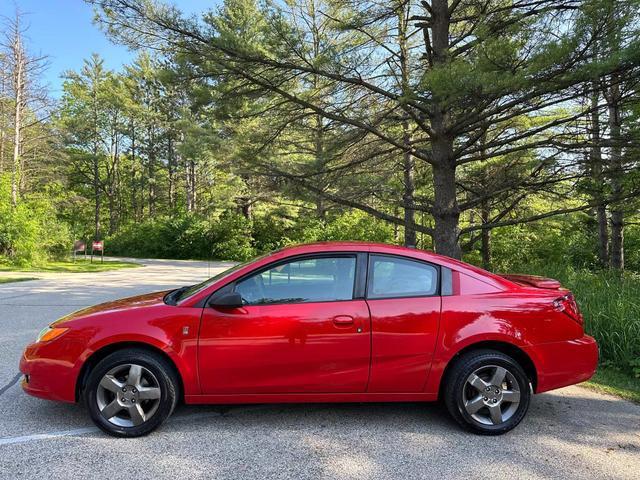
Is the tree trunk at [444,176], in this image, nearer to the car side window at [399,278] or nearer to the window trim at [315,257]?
the car side window at [399,278]

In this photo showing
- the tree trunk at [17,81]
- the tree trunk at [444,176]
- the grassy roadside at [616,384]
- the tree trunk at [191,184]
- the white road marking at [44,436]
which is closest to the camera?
the white road marking at [44,436]

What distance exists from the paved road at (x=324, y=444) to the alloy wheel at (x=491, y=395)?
0.16 m

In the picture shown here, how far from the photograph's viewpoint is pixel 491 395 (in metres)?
3.33

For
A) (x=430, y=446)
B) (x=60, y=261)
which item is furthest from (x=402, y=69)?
(x=60, y=261)

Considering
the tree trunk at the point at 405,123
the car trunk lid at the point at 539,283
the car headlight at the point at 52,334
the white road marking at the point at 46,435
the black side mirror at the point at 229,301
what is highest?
the tree trunk at the point at 405,123

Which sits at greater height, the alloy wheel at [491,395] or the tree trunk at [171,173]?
the tree trunk at [171,173]

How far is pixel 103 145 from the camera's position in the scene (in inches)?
1654

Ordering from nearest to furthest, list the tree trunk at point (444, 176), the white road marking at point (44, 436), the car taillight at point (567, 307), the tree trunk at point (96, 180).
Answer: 1. the white road marking at point (44, 436)
2. the car taillight at point (567, 307)
3. the tree trunk at point (444, 176)
4. the tree trunk at point (96, 180)

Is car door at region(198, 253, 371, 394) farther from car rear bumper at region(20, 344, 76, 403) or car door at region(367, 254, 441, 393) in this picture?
car rear bumper at region(20, 344, 76, 403)

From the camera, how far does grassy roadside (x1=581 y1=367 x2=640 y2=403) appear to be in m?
4.25

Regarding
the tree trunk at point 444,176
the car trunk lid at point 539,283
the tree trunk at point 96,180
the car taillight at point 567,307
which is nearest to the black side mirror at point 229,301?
the car trunk lid at point 539,283

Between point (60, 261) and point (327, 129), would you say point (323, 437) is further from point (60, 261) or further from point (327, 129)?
point (60, 261)

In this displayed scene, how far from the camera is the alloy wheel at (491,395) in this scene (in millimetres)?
3330

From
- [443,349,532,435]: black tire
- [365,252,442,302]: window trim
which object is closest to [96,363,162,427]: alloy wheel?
[365,252,442,302]: window trim
